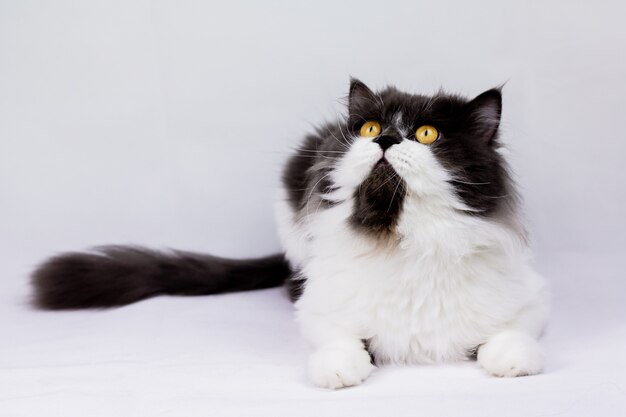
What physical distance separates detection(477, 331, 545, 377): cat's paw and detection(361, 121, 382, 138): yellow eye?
0.72m

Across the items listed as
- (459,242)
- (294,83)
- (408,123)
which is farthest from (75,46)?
(459,242)

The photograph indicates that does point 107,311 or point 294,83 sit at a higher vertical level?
point 294,83

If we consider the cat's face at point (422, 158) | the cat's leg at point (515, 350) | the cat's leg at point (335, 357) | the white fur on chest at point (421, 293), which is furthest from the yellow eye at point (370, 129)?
the cat's leg at point (515, 350)

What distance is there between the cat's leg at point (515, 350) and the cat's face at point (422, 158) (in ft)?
1.24

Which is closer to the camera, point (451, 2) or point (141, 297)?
point (141, 297)

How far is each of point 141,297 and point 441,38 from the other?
175cm

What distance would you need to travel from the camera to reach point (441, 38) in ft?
11.5

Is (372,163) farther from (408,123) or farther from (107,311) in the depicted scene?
(107,311)

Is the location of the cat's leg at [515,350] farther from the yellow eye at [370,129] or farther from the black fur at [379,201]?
the yellow eye at [370,129]

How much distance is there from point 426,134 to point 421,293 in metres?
0.48

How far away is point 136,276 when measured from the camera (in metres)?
3.16

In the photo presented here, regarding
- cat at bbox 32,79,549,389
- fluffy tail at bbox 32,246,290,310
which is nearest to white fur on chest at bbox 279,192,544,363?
cat at bbox 32,79,549,389

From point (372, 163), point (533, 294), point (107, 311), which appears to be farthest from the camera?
point (107, 311)

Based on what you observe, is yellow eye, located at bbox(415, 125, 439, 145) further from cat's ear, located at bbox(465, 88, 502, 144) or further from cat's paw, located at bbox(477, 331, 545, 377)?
cat's paw, located at bbox(477, 331, 545, 377)
